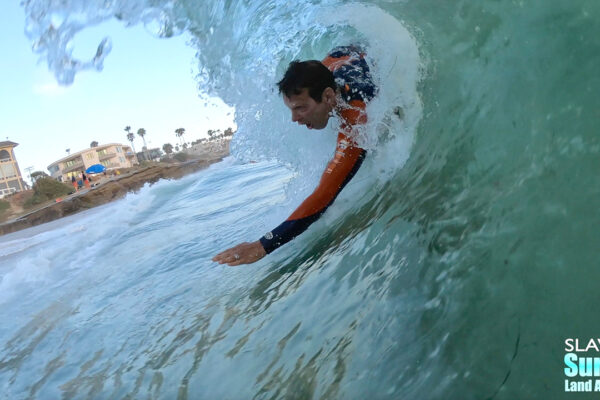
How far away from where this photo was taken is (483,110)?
217 centimetres

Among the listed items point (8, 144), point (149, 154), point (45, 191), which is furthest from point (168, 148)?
point (45, 191)

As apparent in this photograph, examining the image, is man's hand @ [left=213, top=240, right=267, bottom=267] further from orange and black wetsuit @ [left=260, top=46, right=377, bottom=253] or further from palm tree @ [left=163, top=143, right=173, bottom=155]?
palm tree @ [left=163, top=143, right=173, bottom=155]

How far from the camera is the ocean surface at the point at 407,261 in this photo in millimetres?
1434

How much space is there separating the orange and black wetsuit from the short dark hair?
0.36 feet

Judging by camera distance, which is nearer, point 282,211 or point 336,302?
point 336,302

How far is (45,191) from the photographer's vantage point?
3550 centimetres

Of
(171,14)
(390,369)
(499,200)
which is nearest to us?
(390,369)

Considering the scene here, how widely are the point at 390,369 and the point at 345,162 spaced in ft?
4.25

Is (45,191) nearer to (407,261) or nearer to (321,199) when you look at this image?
(321,199)

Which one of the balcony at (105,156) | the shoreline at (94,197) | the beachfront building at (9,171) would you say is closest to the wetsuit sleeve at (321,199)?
the shoreline at (94,197)

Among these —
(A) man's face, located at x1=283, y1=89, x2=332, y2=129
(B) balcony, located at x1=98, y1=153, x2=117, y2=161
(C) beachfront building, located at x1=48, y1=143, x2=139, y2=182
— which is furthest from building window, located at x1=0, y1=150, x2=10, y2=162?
(A) man's face, located at x1=283, y1=89, x2=332, y2=129

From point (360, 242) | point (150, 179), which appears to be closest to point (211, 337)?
point (360, 242)

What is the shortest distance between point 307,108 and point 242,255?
963 mm

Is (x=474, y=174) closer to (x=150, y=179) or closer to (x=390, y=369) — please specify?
(x=390, y=369)
